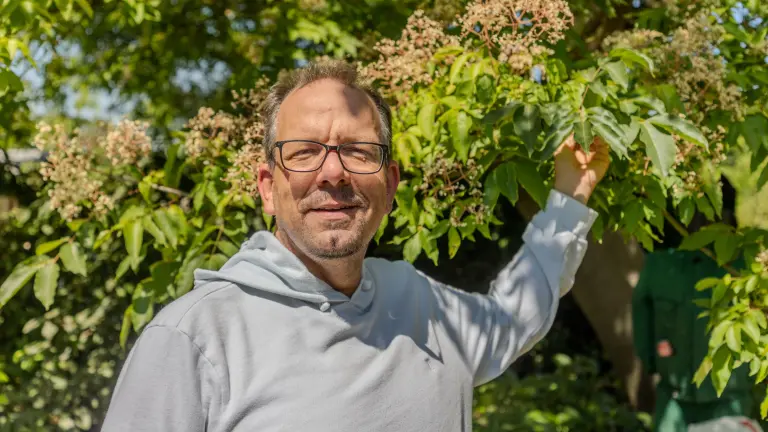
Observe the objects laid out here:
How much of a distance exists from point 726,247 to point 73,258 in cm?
218

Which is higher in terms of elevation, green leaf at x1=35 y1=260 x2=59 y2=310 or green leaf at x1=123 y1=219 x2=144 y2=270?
green leaf at x1=123 y1=219 x2=144 y2=270

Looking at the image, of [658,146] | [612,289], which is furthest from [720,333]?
[612,289]

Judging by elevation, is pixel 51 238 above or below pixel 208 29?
below

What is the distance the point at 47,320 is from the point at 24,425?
55 centimetres

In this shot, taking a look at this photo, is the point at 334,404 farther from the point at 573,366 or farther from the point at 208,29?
the point at 573,366

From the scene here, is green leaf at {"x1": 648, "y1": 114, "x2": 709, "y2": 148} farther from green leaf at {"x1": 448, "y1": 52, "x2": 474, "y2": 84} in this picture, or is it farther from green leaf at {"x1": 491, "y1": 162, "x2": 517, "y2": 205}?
green leaf at {"x1": 448, "y1": 52, "x2": 474, "y2": 84}

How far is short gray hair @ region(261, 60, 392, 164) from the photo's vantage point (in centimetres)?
180

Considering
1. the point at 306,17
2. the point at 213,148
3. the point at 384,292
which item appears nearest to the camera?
the point at 384,292

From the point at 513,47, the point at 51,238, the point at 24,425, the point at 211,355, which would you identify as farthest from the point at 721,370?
the point at 24,425

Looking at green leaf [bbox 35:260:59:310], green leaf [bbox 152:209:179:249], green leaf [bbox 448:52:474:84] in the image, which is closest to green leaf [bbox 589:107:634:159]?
green leaf [bbox 448:52:474:84]

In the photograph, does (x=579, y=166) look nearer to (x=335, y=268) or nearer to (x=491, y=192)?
(x=491, y=192)

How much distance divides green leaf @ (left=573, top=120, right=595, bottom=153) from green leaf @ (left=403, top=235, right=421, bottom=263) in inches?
28.4

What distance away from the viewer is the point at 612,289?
17.5ft

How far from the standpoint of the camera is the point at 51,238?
161 inches
